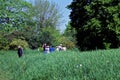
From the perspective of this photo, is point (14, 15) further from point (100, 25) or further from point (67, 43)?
point (100, 25)

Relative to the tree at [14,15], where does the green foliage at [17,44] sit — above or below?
below

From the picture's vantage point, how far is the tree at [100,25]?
3988cm

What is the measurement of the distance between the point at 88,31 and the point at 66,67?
26.9 metres

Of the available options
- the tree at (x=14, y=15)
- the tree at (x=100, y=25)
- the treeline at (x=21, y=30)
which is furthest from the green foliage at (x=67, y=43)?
the tree at (x=100, y=25)

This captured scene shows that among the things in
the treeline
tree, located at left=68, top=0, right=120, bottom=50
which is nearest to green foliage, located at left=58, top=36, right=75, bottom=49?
the treeline

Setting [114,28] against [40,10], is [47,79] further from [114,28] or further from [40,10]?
[40,10]

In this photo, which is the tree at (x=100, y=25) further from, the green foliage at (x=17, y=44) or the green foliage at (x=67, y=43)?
the green foliage at (x=67, y=43)

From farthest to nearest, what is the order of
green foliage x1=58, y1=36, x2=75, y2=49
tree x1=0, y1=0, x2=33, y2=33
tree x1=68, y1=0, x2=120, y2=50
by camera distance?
green foliage x1=58, y1=36, x2=75, y2=49
tree x1=0, y1=0, x2=33, y2=33
tree x1=68, y1=0, x2=120, y2=50

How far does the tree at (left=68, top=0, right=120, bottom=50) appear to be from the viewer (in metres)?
39.9

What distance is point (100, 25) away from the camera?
39.8 m

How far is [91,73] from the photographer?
38.1 feet

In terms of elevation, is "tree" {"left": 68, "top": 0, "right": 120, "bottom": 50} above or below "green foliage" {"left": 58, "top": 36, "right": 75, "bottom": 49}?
above

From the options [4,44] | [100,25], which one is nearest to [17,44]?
[4,44]

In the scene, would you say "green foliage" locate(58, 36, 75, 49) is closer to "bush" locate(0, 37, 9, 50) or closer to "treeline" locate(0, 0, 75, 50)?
"treeline" locate(0, 0, 75, 50)
